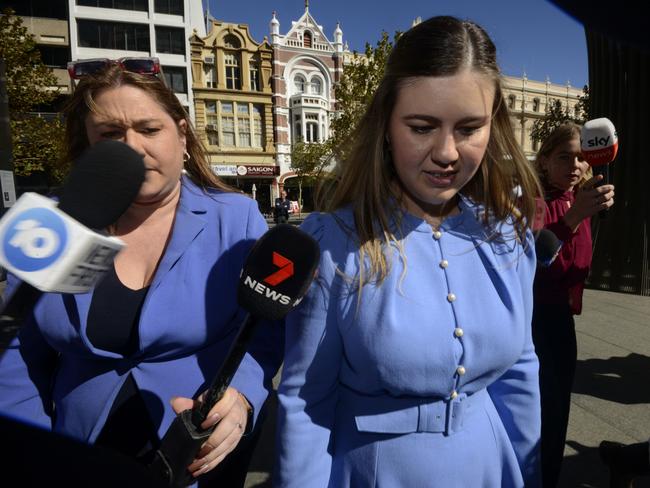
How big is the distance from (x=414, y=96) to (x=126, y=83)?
96 centimetres

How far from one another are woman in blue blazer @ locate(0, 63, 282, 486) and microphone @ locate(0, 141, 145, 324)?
2.11 feet

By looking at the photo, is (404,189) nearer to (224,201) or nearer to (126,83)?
(224,201)

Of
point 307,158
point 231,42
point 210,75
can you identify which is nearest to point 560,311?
point 307,158

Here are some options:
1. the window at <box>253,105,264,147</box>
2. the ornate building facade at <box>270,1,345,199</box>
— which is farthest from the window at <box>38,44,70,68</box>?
the ornate building facade at <box>270,1,345,199</box>

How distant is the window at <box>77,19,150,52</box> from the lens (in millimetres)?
23266

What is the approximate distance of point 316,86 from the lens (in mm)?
31656

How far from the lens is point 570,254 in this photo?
228 centimetres

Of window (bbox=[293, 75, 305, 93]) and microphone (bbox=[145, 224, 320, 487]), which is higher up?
window (bbox=[293, 75, 305, 93])

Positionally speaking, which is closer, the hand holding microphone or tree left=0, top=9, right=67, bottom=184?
the hand holding microphone

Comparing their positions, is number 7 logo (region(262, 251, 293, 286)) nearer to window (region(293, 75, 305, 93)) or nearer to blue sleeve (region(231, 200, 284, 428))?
blue sleeve (region(231, 200, 284, 428))

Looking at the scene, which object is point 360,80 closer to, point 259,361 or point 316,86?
point 259,361

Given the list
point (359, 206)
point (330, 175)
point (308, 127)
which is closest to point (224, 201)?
point (330, 175)

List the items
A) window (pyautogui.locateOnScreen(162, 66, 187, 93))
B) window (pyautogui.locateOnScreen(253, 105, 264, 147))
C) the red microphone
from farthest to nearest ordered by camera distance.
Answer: window (pyautogui.locateOnScreen(253, 105, 264, 147)), window (pyautogui.locateOnScreen(162, 66, 187, 93)), the red microphone

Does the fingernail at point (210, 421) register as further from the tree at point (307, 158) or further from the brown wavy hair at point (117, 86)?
the tree at point (307, 158)
